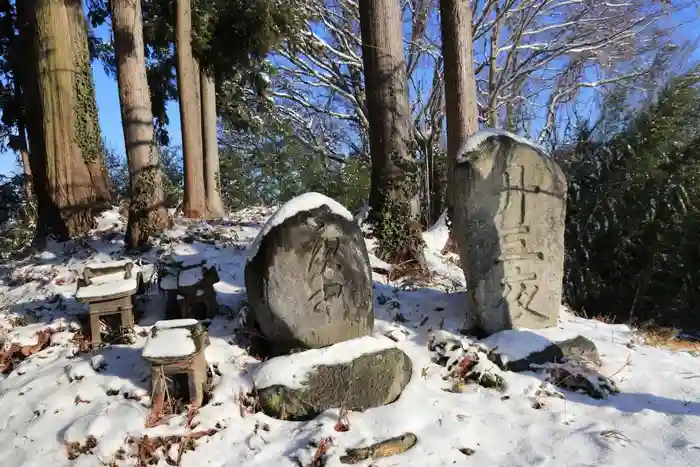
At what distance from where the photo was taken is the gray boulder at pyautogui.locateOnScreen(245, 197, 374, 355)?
3562mm

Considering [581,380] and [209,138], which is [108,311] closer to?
[581,380]

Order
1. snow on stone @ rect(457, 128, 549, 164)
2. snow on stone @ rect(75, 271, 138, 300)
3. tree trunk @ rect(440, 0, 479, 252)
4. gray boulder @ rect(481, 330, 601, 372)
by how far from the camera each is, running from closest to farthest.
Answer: gray boulder @ rect(481, 330, 601, 372) < snow on stone @ rect(75, 271, 138, 300) < snow on stone @ rect(457, 128, 549, 164) < tree trunk @ rect(440, 0, 479, 252)

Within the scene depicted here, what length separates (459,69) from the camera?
615cm

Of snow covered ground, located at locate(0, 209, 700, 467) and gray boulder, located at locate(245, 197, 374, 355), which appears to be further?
gray boulder, located at locate(245, 197, 374, 355)

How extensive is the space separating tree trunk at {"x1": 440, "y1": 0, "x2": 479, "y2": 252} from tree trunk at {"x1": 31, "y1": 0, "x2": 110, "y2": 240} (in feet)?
16.0

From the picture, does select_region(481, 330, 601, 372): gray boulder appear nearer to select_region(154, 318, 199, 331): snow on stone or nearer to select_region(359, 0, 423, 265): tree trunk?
select_region(359, 0, 423, 265): tree trunk

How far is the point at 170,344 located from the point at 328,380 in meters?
1.07

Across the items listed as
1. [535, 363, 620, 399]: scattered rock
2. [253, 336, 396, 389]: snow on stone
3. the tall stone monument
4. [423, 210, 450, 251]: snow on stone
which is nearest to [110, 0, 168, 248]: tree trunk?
[253, 336, 396, 389]: snow on stone

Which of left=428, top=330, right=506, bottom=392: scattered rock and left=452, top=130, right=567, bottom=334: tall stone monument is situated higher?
left=452, top=130, right=567, bottom=334: tall stone monument

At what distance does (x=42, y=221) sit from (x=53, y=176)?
0.64 metres

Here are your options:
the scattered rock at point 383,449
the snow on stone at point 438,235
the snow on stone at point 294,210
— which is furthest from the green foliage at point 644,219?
the scattered rock at point 383,449

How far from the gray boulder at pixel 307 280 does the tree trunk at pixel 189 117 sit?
4656 mm

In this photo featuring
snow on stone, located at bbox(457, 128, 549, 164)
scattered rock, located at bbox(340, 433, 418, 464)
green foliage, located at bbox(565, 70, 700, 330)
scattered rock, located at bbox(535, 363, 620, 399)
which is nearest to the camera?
scattered rock, located at bbox(340, 433, 418, 464)

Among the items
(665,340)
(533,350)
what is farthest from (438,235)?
(533,350)
